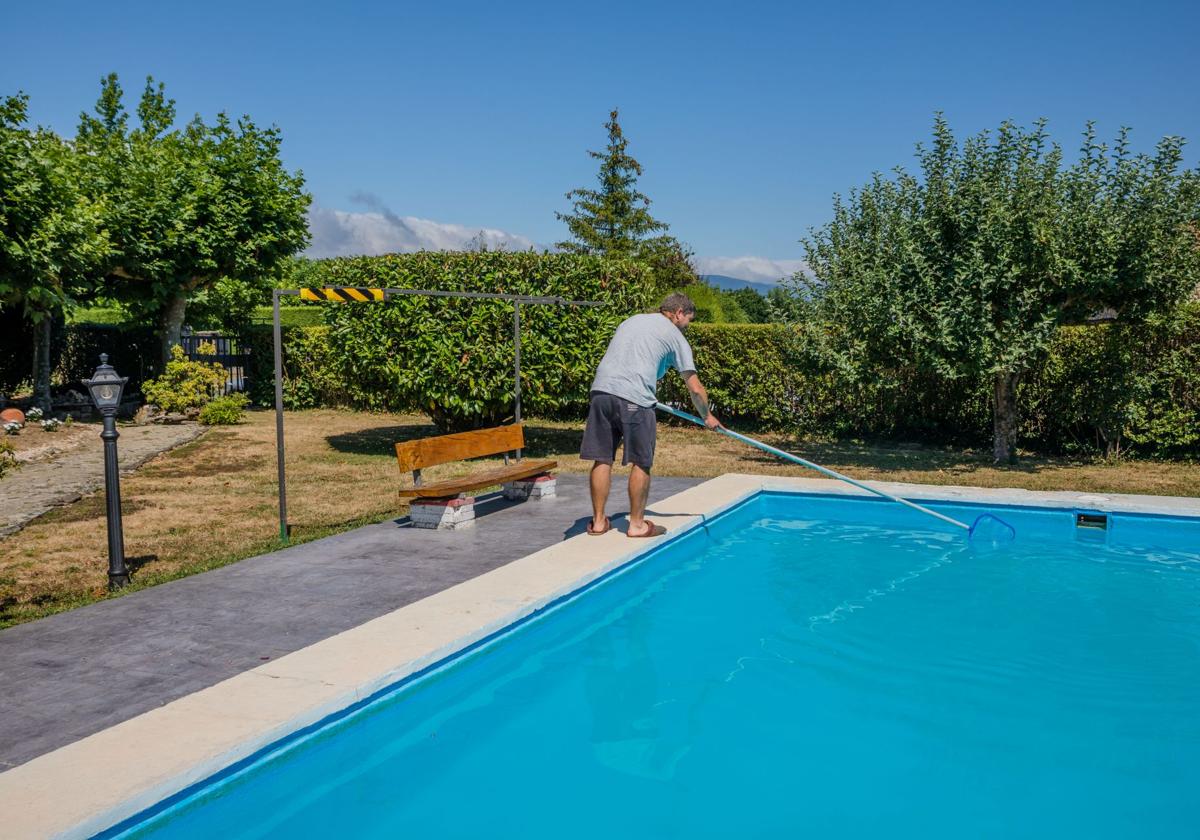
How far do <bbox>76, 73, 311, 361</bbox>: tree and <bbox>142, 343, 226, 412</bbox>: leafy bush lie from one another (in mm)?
1986

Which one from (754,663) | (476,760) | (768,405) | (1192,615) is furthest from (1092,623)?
(768,405)

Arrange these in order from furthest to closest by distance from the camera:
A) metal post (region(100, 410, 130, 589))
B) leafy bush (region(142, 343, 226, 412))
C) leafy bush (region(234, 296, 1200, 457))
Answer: leafy bush (region(142, 343, 226, 412)) → leafy bush (region(234, 296, 1200, 457)) → metal post (region(100, 410, 130, 589))

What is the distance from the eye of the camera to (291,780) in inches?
142

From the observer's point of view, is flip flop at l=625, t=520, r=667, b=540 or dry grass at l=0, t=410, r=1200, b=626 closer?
dry grass at l=0, t=410, r=1200, b=626

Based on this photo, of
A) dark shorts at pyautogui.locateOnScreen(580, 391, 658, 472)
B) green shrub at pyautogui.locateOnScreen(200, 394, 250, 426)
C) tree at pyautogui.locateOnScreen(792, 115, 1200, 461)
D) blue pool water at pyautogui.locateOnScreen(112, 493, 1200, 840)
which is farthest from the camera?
green shrub at pyautogui.locateOnScreen(200, 394, 250, 426)

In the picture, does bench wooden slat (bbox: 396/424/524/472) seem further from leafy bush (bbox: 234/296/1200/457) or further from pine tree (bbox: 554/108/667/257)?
pine tree (bbox: 554/108/667/257)

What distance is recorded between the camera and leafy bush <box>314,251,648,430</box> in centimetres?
1198

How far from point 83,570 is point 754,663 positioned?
5071 millimetres

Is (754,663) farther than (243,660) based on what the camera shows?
Yes

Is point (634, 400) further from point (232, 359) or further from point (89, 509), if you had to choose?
point (232, 359)

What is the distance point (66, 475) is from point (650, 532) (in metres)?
8.04

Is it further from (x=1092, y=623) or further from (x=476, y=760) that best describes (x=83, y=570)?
(x=1092, y=623)

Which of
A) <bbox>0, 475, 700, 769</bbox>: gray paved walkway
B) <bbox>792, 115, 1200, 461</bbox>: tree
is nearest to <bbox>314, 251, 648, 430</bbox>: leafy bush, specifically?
<bbox>792, 115, 1200, 461</bbox>: tree

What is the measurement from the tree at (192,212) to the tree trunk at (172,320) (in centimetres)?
2
